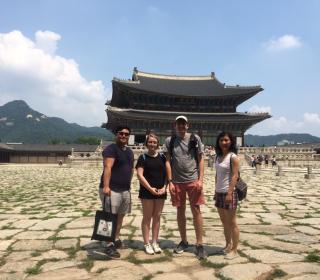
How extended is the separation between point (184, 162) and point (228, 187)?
0.74 m

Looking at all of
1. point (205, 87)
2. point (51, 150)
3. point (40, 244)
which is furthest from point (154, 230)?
point (51, 150)

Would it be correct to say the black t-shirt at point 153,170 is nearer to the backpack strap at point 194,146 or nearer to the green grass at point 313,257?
the backpack strap at point 194,146

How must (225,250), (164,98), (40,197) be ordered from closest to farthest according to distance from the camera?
(225,250) → (40,197) → (164,98)

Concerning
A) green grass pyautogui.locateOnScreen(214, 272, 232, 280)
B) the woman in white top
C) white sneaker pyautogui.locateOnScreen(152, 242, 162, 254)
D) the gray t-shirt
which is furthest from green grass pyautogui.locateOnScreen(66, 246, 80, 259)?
the woman in white top

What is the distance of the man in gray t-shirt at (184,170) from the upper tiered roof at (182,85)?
38.7 metres

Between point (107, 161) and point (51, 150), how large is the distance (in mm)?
50152

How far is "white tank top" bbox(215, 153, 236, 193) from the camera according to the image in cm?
516

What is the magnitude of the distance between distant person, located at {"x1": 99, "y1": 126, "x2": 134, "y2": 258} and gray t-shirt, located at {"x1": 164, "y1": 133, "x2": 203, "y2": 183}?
68 cm

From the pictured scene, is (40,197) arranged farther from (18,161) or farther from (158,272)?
(18,161)

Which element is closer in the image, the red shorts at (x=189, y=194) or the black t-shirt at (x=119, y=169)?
the red shorts at (x=189, y=194)

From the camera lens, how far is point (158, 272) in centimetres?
433

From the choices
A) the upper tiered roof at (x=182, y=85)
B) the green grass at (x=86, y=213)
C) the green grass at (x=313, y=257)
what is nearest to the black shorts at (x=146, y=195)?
the green grass at (x=313, y=257)

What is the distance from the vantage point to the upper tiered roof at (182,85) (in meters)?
45.7

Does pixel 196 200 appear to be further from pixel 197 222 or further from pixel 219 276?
pixel 219 276
